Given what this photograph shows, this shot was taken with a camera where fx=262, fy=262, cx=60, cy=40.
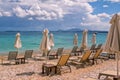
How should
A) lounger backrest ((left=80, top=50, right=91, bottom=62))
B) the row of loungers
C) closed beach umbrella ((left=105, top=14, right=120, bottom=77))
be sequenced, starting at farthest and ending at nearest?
lounger backrest ((left=80, top=50, right=91, bottom=62))
the row of loungers
closed beach umbrella ((left=105, top=14, right=120, bottom=77))

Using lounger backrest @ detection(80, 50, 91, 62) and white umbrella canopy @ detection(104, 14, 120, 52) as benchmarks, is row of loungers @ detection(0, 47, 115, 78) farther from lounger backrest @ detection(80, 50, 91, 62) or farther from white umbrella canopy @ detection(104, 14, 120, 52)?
white umbrella canopy @ detection(104, 14, 120, 52)

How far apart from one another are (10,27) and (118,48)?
163 metres

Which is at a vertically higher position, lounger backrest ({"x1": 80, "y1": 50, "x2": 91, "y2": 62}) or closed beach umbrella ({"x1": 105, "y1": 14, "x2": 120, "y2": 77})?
closed beach umbrella ({"x1": 105, "y1": 14, "x2": 120, "y2": 77})

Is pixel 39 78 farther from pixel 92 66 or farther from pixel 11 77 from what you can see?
Result: pixel 92 66

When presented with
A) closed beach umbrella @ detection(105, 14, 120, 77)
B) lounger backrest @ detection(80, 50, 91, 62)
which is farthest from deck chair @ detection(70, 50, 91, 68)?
closed beach umbrella @ detection(105, 14, 120, 77)

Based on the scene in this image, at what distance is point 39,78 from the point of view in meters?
10.8

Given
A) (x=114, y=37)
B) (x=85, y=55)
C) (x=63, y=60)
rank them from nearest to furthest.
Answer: (x=114, y=37) < (x=63, y=60) < (x=85, y=55)

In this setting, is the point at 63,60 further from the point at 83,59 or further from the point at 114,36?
the point at 114,36

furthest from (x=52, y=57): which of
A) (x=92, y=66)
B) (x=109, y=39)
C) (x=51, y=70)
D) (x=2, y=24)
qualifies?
(x=2, y=24)

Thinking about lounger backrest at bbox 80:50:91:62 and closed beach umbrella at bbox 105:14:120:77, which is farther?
lounger backrest at bbox 80:50:91:62

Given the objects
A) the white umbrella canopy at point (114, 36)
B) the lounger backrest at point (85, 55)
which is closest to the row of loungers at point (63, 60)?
the lounger backrest at point (85, 55)

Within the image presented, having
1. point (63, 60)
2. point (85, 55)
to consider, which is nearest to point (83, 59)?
point (85, 55)

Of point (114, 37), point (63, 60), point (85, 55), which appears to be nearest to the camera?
point (114, 37)

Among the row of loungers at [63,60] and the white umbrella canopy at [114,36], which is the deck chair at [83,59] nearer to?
the row of loungers at [63,60]
